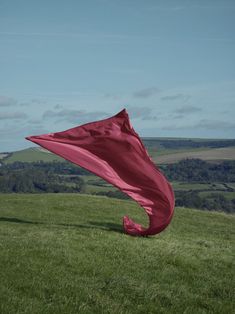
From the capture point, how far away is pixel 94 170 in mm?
23312

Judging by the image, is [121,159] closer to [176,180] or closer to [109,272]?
[109,272]

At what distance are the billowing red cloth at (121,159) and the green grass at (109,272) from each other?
1.32 metres

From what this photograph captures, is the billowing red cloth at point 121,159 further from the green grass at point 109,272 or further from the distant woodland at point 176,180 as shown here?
the distant woodland at point 176,180

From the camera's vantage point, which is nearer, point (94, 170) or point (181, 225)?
point (94, 170)

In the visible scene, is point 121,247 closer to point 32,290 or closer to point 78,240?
point 78,240

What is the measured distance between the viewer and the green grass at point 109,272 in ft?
41.3

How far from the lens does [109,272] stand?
15266 millimetres

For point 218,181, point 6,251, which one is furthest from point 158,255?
point 218,181

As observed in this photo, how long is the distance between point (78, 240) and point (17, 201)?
1860 centimetres

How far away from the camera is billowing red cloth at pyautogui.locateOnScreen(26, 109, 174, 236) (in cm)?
2277

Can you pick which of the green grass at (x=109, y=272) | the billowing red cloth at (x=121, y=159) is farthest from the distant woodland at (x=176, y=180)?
the green grass at (x=109, y=272)

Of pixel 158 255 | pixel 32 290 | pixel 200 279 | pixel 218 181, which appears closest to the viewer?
pixel 32 290

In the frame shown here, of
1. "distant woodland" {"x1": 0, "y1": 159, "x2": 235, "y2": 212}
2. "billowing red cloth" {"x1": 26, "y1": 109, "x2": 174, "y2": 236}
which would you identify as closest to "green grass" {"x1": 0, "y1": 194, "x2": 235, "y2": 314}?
"billowing red cloth" {"x1": 26, "y1": 109, "x2": 174, "y2": 236}

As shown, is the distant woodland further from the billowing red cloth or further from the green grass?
the green grass
